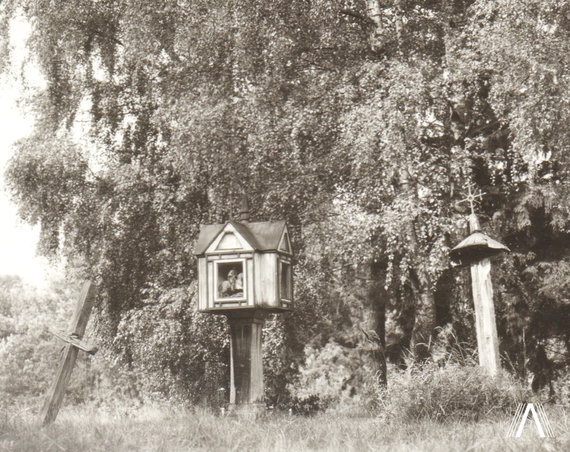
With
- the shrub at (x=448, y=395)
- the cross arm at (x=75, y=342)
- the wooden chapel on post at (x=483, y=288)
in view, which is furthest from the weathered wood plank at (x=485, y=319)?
the cross arm at (x=75, y=342)

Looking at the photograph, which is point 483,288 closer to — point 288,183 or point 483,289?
point 483,289

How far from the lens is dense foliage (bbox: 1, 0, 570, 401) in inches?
497

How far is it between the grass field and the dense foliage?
4.87m

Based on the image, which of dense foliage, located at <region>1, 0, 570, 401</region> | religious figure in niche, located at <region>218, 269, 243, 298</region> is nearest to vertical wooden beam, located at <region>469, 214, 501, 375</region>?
dense foliage, located at <region>1, 0, 570, 401</region>

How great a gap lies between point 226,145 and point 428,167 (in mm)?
3586

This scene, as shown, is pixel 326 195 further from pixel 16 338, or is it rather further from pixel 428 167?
pixel 16 338

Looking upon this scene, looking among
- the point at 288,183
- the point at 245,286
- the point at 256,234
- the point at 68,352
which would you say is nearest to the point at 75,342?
the point at 68,352

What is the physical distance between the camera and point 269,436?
7363 millimetres

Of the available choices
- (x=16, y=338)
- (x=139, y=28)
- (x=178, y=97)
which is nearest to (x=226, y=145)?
(x=178, y=97)

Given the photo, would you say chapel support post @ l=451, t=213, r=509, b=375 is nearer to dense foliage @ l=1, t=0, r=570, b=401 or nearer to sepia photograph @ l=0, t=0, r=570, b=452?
sepia photograph @ l=0, t=0, r=570, b=452

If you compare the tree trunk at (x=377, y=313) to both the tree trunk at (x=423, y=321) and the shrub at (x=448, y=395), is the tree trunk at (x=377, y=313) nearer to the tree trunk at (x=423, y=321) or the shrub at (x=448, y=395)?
the tree trunk at (x=423, y=321)

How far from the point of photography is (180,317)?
1465 centimetres

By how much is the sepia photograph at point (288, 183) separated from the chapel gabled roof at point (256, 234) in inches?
1.8

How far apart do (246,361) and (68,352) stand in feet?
7.19
